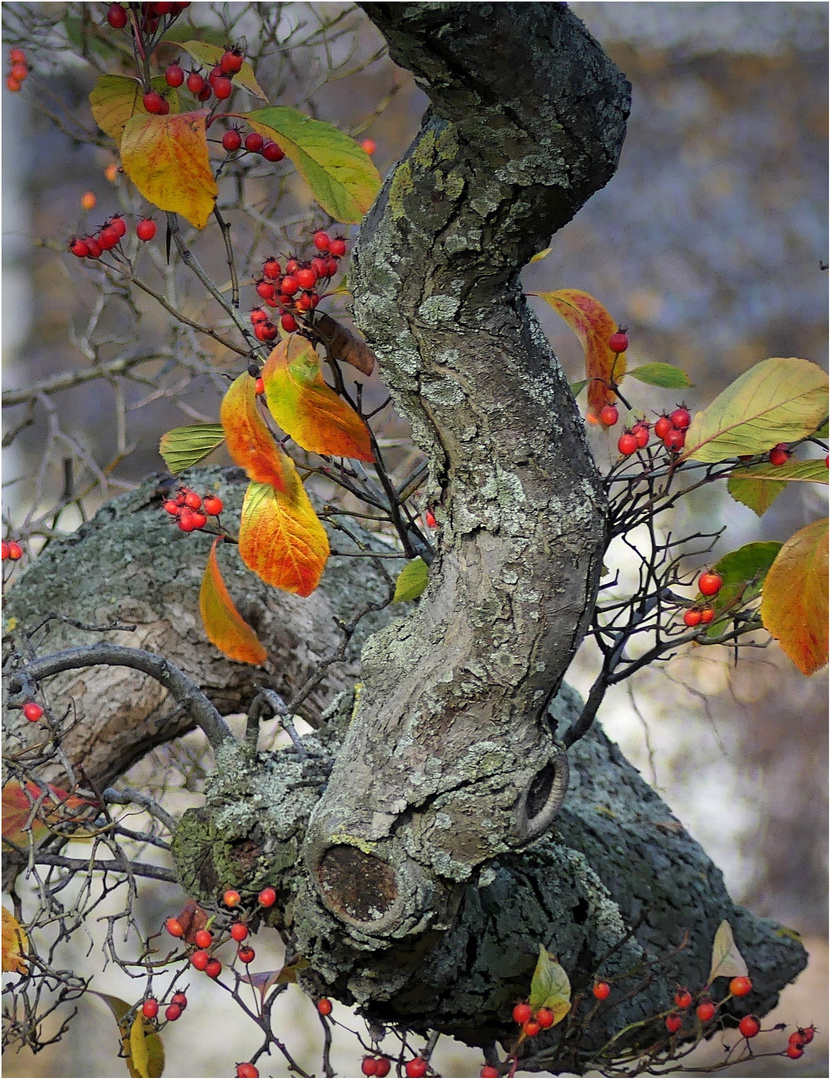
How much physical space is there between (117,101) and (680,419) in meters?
0.28

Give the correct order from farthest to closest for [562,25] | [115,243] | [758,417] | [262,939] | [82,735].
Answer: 1. [262,939]
2. [82,735]
3. [115,243]
4. [758,417]
5. [562,25]

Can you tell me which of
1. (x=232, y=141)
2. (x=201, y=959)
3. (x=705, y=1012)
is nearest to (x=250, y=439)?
(x=232, y=141)

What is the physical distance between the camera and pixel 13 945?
0.53 m

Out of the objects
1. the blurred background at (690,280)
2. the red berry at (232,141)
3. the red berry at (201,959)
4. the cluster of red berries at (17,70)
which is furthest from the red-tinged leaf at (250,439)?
the blurred background at (690,280)

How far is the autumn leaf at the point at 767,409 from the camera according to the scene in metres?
0.39

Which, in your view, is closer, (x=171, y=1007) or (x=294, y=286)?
(x=294, y=286)

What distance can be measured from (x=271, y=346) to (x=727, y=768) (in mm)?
1612

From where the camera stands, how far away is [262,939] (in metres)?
1.77

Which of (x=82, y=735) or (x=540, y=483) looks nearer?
(x=540, y=483)

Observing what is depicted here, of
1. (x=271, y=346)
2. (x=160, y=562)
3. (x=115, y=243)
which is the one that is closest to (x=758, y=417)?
(x=271, y=346)

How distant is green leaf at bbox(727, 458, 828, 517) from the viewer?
0.42 metres

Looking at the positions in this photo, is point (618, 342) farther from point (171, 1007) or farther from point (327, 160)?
point (171, 1007)

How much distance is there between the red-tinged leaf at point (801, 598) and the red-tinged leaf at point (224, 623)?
0.89ft

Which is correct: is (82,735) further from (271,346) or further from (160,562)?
(271,346)
